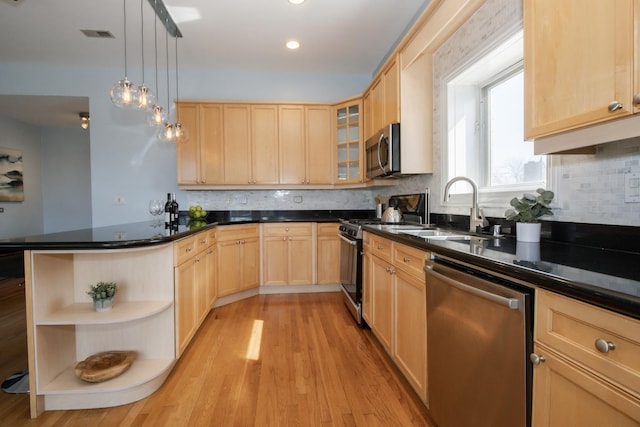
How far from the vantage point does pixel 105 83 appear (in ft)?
14.3

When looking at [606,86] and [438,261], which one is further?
[438,261]

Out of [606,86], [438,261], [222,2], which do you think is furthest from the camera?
[222,2]

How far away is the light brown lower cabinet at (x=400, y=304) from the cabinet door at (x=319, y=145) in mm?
1798

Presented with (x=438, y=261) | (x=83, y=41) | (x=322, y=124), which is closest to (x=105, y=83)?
(x=83, y=41)

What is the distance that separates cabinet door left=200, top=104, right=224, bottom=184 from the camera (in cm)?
416

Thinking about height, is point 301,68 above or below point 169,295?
above

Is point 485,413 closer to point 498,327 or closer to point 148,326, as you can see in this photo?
point 498,327

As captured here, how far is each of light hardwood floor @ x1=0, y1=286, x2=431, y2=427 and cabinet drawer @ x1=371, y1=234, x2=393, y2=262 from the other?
729 mm

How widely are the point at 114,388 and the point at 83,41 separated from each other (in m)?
3.61

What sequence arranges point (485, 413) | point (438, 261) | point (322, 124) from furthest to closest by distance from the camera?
point (322, 124) < point (438, 261) < point (485, 413)

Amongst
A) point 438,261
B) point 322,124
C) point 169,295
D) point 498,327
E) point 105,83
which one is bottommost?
point 169,295

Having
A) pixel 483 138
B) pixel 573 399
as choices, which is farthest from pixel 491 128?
pixel 573 399

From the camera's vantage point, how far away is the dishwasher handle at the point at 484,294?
39.1 inches

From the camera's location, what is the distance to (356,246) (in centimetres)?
296
